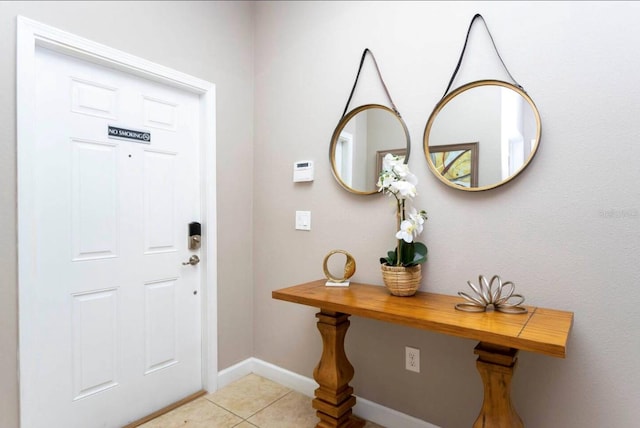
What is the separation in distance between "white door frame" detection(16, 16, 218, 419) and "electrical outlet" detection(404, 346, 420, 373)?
1249mm

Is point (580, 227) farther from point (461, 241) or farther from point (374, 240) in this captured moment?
point (374, 240)

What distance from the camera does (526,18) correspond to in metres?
1.56

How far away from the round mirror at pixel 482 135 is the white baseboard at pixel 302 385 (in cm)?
125

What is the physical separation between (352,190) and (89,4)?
1.65 meters

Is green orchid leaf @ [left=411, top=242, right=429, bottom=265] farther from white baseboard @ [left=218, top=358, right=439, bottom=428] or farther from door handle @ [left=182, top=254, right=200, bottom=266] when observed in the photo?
door handle @ [left=182, top=254, right=200, bottom=266]

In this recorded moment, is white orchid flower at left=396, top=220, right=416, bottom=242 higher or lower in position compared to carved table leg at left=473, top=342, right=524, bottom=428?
higher

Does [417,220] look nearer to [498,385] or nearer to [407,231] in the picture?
[407,231]

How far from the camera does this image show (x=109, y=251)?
1904 mm

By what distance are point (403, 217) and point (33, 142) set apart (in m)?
1.77

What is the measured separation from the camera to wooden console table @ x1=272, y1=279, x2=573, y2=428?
3.89 ft

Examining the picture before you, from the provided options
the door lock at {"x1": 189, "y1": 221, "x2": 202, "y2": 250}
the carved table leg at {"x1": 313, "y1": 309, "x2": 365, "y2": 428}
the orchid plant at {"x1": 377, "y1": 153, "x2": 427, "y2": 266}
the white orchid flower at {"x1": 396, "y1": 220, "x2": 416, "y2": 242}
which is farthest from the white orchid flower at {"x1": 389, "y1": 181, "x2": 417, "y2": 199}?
the door lock at {"x1": 189, "y1": 221, "x2": 202, "y2": 250}

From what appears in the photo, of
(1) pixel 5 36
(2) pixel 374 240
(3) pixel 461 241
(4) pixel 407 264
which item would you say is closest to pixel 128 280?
(1) pixel 5 36

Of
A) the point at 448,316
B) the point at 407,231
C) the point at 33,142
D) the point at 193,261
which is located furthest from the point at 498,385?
the point at 33,142

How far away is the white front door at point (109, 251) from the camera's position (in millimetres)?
1682
